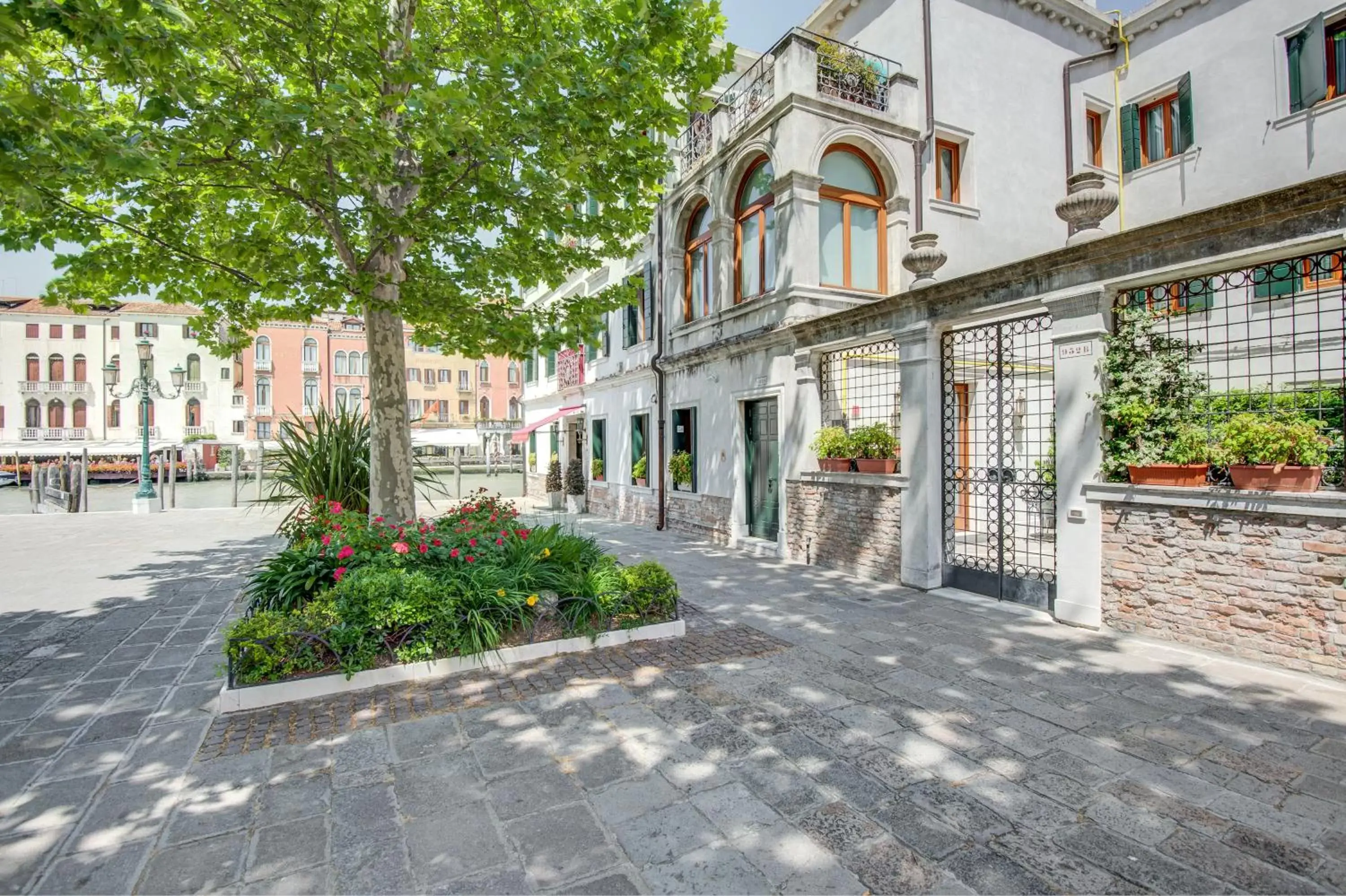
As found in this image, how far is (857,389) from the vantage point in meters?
9.62

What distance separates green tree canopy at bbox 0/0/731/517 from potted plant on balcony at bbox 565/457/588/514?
32.8ft

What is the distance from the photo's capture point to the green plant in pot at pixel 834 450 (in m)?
8.59

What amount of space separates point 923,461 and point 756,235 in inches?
216

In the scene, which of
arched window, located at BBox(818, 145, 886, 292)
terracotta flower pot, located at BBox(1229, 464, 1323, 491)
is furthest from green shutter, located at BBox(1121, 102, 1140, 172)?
terracotta flower pot, located at BBox(1229, 464, 1323, 491)

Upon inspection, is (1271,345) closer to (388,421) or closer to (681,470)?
(388,421)

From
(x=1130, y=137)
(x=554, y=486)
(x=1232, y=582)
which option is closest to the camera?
(x=1232, y=582)

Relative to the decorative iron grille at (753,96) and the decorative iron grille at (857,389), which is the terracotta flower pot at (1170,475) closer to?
the decorative iron grille at (857,389)

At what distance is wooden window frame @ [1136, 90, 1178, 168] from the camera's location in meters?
11.0

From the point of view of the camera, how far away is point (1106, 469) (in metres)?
5.84

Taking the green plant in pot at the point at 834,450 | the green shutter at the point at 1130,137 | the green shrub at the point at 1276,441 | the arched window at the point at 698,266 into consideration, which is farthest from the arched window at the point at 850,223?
the green shrub at the point at 1276,441

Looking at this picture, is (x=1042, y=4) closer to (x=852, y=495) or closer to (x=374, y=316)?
(x=852, y=495)

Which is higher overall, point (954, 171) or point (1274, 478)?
point (954, 171)

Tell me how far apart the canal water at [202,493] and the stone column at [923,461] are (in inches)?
412

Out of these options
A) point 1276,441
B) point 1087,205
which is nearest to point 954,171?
point 1087,205
